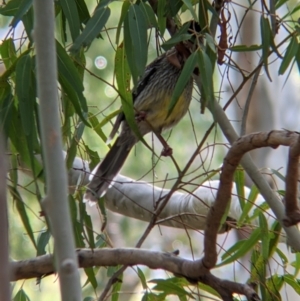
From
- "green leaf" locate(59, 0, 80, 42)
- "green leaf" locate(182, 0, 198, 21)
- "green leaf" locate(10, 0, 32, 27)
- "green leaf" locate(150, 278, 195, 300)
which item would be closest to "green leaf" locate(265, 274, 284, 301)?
"green leaf" locate(150, 278, 195, 300)

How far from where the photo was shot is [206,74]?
5.68 ft

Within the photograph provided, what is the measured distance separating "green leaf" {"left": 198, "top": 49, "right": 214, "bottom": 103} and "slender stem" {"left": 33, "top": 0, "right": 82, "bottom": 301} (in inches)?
28.8

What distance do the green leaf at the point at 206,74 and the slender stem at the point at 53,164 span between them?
28.8 inches

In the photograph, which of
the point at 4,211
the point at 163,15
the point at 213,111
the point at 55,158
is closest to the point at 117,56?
the point at 163,15

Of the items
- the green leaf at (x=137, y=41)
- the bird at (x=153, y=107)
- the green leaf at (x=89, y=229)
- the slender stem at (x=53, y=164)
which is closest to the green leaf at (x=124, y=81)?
the green leaf at (x=137, y=41)

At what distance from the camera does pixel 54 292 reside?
6.78 meters

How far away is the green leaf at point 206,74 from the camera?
5.64 feet

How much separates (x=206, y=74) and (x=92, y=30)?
0.31 metres

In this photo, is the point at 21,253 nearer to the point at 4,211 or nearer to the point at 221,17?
the point at 221,17

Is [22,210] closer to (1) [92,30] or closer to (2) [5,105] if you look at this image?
(2) [5,105]

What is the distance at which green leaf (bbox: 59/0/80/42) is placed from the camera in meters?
1.84

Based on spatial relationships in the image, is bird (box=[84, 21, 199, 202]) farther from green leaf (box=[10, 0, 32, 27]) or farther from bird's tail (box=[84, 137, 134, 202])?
green leaf (box=[10, 0, 32, 27])

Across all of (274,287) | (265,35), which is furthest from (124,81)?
(274,287)

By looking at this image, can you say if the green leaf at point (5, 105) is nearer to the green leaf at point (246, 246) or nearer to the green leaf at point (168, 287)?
the green leaf at point (168, 287)
